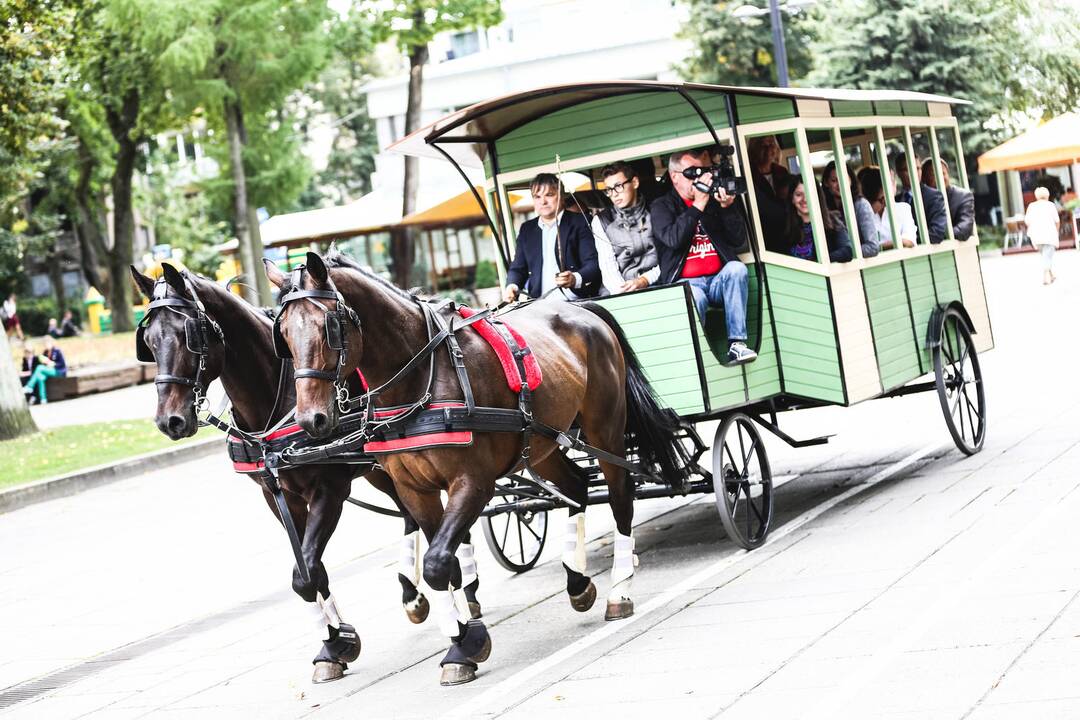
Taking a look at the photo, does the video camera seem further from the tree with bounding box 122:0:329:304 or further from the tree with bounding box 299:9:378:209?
the tree with bounding box 299:9:378:209

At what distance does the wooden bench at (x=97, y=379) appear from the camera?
29.0 meters

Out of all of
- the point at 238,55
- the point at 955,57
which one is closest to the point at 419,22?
the point at 238,55

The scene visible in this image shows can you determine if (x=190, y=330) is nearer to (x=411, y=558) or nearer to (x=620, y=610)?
(x=411, y=558)

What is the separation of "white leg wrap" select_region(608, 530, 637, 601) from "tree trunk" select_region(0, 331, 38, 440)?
568 inches

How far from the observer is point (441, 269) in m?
42.7

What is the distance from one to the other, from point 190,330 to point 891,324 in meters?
5.38

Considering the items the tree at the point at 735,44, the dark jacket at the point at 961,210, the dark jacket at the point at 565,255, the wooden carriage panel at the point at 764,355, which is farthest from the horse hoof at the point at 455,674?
the tree at the point at 735,44

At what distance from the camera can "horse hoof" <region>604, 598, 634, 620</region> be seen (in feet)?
23.7

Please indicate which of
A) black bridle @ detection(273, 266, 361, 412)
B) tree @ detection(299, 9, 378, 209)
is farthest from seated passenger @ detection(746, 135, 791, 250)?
tree @ detection(299, 9, 378, 209)

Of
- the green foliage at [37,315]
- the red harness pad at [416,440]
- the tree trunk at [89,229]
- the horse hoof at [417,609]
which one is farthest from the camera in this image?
the green foliage at [37,315]

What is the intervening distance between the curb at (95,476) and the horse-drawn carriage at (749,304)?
7.37 meters

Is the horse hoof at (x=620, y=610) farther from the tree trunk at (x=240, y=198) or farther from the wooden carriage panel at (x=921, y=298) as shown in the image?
the tree trunk at (x=240, y=198)

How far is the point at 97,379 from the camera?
98.3 feet

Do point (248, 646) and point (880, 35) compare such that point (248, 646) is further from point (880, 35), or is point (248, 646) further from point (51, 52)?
point (880, 35)
